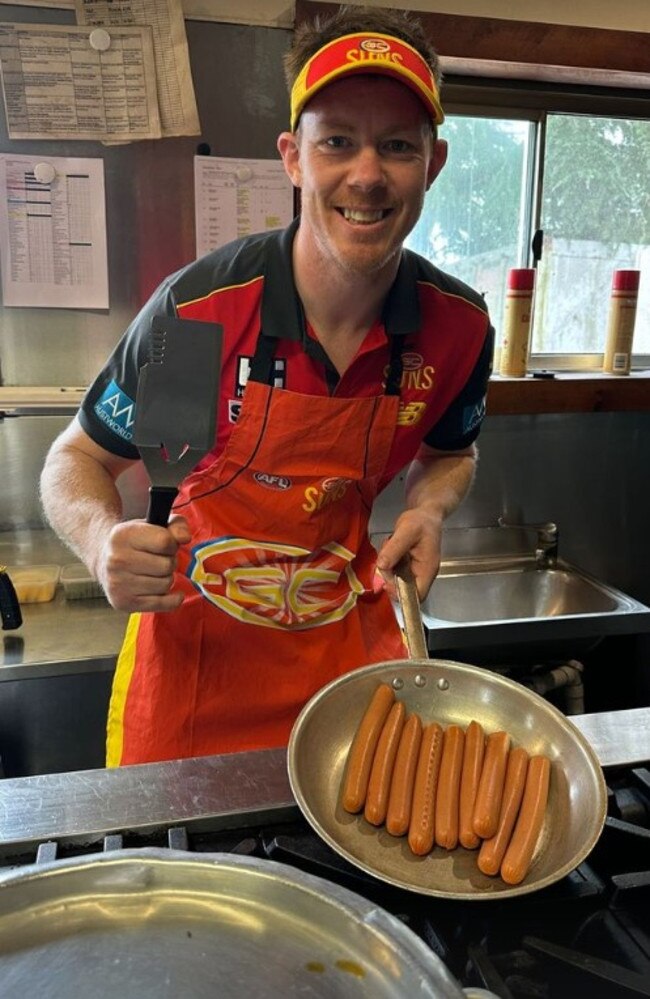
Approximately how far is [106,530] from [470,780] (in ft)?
1.95

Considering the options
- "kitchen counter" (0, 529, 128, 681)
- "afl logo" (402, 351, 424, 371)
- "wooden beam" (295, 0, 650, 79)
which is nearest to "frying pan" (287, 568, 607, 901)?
"afl logo" (402, 351, 424, 371)

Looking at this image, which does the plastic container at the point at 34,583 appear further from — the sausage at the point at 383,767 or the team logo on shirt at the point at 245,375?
the sausage at the point at 383,767

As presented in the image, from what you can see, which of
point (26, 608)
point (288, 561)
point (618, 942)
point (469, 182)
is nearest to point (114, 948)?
point (618, 942)

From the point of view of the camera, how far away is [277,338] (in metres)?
1.20

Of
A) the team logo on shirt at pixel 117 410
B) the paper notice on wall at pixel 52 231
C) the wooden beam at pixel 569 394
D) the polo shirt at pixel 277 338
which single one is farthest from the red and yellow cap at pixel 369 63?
the wooden beam at pixel 569 394

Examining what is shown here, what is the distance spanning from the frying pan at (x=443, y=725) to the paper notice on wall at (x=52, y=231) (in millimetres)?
1246

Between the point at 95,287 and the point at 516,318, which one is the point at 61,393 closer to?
the point at 95,287

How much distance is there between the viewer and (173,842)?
0.74 meters

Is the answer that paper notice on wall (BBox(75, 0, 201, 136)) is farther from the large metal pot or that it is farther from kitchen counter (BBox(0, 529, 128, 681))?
the large metal pot

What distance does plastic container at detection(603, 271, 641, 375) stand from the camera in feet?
7.23

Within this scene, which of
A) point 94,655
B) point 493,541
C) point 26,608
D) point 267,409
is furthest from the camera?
point 493,541

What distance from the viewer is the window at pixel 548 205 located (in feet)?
7.26

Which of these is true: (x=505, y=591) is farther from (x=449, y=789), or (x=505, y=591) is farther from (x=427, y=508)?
(x=449, y=789)

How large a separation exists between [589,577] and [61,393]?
4.87ft
